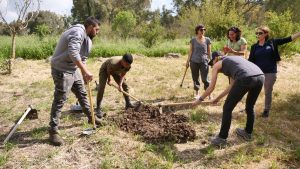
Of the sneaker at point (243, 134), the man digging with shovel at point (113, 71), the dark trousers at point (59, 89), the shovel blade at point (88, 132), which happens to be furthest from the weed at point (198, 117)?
the dark trousers at point (59, 89)

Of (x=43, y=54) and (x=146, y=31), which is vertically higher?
(x=146, y=31)

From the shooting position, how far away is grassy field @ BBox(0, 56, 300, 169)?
14.3 feet

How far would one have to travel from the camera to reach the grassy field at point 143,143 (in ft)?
14.3

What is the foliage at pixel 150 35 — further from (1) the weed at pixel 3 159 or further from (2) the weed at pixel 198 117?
(1) the weed at pixel 3 159

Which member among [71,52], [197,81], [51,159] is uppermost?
[71,52]

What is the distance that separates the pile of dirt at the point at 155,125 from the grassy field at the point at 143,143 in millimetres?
134

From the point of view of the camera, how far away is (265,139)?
512 cm

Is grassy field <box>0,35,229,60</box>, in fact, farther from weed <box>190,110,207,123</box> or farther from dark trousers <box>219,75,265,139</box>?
dark trousers <box>219,75,265,139</box>

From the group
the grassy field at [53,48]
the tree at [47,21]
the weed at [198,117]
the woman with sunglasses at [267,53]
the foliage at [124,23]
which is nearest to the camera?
the woman with sunglasses at [267,53]

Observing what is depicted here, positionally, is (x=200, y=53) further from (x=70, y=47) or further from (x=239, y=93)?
(x=70, y=47)

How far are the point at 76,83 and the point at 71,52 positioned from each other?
71 centimetres

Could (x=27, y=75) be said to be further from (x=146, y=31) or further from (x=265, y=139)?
(x=265, y=139)

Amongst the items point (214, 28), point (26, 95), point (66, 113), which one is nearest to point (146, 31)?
point (214, 28)

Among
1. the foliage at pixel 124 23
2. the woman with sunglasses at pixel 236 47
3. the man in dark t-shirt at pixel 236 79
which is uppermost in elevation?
the foliage at pixel 124 23
